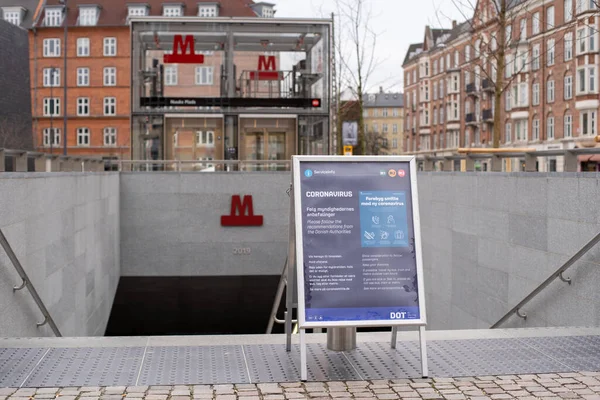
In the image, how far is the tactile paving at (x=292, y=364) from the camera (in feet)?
22.7

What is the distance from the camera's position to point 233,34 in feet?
95.6

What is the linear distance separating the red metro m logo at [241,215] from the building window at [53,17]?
60.4 meters

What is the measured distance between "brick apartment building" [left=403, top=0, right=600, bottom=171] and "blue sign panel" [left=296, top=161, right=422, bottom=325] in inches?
747

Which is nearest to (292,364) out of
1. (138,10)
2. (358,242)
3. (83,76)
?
(358,242)

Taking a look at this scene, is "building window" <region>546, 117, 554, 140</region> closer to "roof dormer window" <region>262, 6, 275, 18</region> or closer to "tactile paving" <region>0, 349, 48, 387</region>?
"roof dormer window" <region>262, 6, 275, 18</region>

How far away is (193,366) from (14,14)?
263ft

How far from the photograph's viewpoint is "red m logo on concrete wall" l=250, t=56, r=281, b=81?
95.8 ft

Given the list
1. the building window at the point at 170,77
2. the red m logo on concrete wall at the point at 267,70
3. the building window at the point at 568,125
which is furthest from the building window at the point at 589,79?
the building window at the point at 170,77

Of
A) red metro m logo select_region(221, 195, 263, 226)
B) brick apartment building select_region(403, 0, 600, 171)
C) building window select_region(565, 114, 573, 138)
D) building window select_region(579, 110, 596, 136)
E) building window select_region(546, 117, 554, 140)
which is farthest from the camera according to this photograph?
building window select_region(546, 117, 554, 140)

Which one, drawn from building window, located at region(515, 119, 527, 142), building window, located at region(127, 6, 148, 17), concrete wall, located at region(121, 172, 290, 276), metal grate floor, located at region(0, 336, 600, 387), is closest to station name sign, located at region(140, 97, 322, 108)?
concrete wall, located at region(121, 172, 290, 276)

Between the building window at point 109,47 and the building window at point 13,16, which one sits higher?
the building window at point 13,16

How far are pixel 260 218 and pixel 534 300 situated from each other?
14500 mm

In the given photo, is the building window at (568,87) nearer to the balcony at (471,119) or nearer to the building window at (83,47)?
the balcony at (471,119)

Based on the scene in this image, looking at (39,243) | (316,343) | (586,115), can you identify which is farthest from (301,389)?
(586,115)
